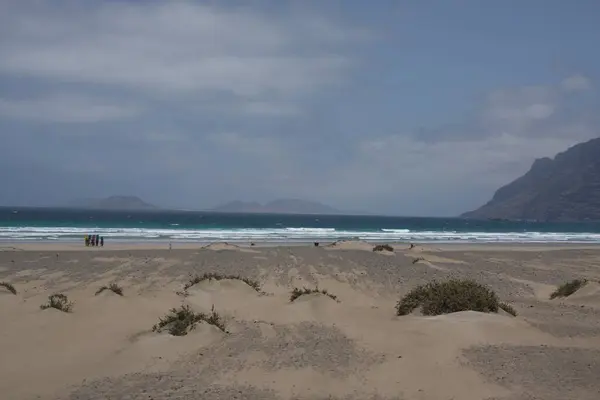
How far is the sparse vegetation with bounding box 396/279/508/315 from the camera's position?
1033 centimetres

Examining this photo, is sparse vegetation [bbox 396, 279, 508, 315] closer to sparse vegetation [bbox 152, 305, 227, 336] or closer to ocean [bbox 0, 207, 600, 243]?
sparse vegetation [bbox 152, 305, 227, 336]

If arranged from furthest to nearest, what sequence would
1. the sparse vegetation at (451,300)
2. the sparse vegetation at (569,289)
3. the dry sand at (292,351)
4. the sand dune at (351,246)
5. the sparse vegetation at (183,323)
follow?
the sand dune at (351,246), the sparse vegetation at (569,289), the sparse vegetation at (451,300), the sparse vegetation at (183,323), the dry sand at (292,351)

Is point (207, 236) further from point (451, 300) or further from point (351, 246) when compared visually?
point (451, 300)

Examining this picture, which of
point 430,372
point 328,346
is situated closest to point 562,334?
point 430,372

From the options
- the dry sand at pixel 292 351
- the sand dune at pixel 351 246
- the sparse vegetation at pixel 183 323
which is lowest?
the dry sand at pixel 292 351

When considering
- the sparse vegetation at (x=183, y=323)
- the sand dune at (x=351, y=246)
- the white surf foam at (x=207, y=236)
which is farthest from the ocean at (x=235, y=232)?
the sparse vegetation at (x=183, y=323)

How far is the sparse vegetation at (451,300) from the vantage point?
33.9 ft

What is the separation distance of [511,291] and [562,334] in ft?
30.9

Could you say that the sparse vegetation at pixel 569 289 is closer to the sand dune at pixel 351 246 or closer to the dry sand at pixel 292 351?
the dry sand at pixel 292 351

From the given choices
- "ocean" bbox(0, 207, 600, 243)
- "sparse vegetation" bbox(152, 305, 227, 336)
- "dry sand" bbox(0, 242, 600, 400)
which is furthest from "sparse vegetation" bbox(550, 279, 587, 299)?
"ocean" bbox(0, 207, 600, 243)

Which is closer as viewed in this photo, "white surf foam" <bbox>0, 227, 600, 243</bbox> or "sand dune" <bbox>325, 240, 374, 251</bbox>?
"sand dune" <bbox>325, 240, 374, 251</bbox>

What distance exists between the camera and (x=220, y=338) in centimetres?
888

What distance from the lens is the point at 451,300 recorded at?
1039 cm

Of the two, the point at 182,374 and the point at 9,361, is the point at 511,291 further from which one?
the point at 9,361
